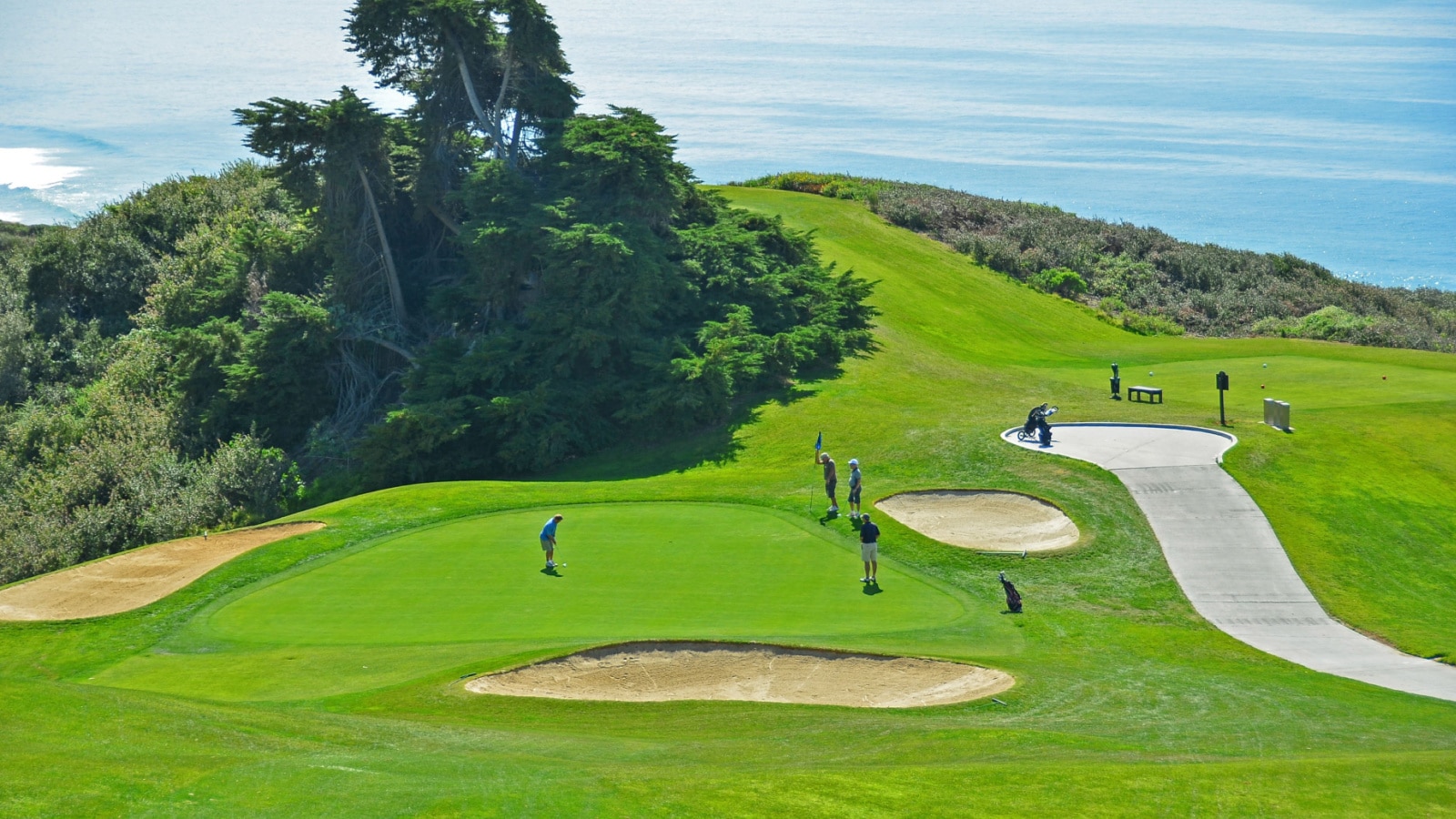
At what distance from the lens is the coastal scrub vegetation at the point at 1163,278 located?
59.8 meters

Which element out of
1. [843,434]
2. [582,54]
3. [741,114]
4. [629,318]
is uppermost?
[582,54]

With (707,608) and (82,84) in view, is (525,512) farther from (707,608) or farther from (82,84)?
(82,84)

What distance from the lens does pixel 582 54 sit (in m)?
193

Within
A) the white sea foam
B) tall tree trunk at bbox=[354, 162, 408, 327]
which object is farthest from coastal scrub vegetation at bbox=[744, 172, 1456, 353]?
the white sea foam

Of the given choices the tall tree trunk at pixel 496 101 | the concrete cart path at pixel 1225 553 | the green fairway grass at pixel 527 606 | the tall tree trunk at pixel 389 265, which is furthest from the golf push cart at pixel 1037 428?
the tall tree trunk at pixel 389 265

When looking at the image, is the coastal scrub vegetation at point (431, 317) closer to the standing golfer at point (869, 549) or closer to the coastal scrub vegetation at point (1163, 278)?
the standing golfer at point (869, 549)

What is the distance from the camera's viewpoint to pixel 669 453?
39719mm

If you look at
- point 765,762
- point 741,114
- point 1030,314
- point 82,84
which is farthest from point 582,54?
point 765,762

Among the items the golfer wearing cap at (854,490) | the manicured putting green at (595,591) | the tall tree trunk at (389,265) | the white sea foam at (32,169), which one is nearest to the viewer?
the manicured putting green at (595,591)

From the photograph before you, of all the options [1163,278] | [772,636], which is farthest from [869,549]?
[1163,278]

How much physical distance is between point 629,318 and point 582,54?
161 m

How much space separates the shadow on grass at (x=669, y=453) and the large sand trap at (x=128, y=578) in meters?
10.9

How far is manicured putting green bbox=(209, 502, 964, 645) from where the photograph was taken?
22.0m

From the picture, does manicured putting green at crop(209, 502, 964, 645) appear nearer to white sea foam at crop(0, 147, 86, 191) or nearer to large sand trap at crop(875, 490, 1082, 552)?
large sand trap at crop(875, 490, 1082, 552)
